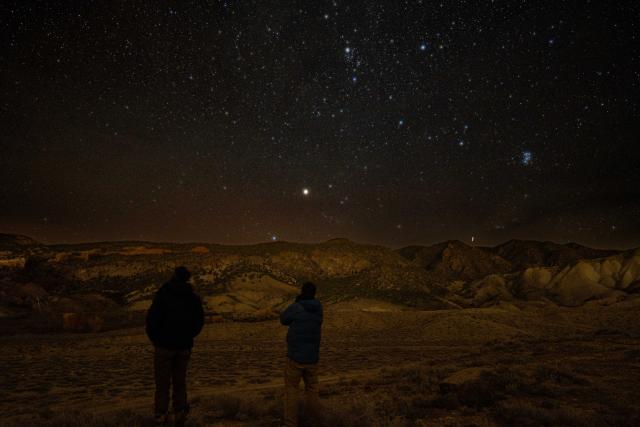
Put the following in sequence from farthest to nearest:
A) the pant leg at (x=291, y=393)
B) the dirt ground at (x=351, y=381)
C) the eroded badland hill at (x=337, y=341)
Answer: the eroded badland hill at (x=337, y=341) → the dirt ground at (x=351, y=381) → the pant leg at (x=291, y=393)

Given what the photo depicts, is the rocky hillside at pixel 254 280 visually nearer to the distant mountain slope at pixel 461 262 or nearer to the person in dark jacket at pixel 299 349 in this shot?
the person in dark jacket at pixel 299 349

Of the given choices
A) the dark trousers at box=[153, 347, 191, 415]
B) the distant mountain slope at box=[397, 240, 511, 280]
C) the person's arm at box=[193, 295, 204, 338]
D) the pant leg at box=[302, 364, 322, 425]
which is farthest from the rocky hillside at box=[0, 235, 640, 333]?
the distant mountain slope at box=[397, 240, 511, 280]

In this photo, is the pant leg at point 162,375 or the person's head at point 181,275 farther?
the person's head at point 181,275

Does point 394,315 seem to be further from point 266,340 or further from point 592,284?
point 592,284

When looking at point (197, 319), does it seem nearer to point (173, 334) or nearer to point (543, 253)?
point (173, 334)

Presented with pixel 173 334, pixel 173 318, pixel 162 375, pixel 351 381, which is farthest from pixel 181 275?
pixel 351 381

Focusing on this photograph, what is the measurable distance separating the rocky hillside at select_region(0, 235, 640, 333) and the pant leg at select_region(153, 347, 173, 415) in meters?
31.3

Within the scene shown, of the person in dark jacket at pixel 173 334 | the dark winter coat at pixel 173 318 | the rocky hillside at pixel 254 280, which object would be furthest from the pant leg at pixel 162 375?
the rocky hillside at pixel 254 280

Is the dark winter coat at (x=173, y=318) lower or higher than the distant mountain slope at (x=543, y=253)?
higher

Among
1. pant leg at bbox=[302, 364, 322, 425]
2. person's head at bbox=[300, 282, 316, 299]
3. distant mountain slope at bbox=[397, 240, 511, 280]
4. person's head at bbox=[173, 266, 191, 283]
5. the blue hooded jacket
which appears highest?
person's head at bbox=[173, 266, 191, 283]

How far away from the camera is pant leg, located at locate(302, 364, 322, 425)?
5.50m

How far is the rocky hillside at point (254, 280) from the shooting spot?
46719 mm

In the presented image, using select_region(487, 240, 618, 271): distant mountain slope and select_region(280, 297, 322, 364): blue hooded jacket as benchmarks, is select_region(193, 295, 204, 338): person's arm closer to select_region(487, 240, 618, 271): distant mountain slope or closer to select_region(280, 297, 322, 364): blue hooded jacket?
select_region(280, 297, 322, 364): blue hooded jacket

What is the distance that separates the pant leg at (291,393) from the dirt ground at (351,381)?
0.86 m
